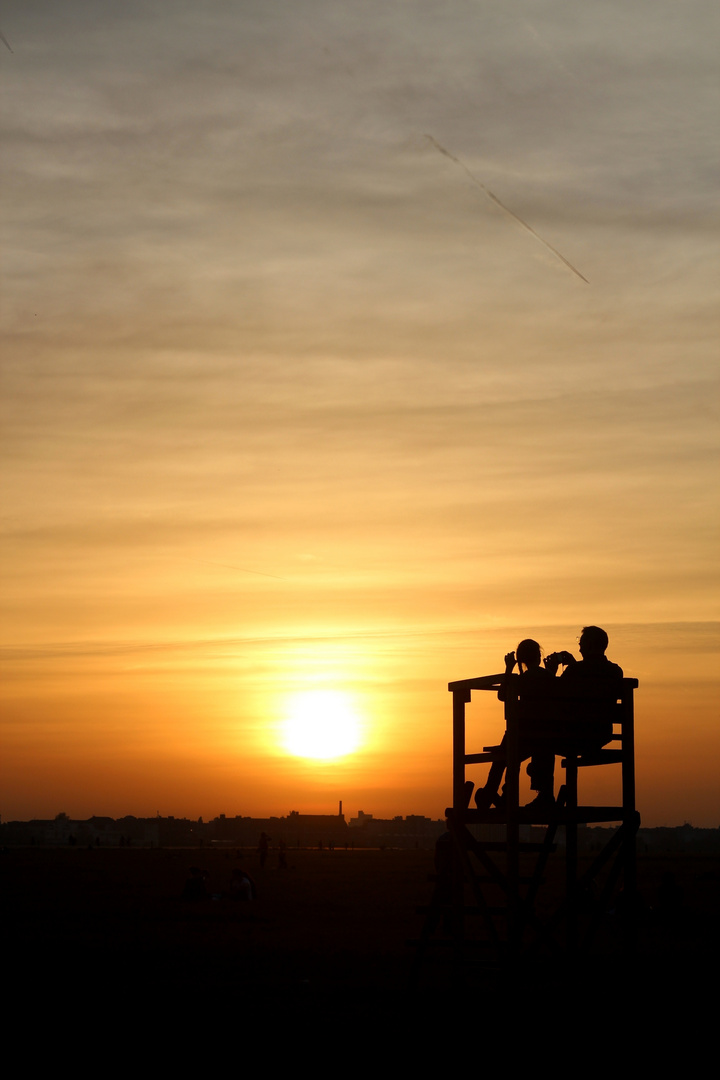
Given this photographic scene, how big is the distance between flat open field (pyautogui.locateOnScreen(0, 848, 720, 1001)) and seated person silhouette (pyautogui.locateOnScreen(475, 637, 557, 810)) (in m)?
1.88

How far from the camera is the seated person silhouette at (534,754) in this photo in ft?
43.8

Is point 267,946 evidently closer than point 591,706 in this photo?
No

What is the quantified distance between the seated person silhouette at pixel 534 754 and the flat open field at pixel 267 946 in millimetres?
1879

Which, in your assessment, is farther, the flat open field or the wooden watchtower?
the flat open field

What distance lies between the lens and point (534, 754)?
13.4 m

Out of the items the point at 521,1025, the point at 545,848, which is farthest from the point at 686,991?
the point at 521,1025

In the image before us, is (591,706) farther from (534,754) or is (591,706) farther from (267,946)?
(267,946)

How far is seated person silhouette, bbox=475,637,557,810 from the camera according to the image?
525 inches

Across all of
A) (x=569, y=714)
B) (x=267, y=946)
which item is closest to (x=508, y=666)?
(x=569, y=714)

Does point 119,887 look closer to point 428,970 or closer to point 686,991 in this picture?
point 428,970

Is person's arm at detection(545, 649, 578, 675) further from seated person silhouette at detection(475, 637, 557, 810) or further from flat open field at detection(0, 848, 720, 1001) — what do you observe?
flat open field at detection(0, 848, 720, 1001)

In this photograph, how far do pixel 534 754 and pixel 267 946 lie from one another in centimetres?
908

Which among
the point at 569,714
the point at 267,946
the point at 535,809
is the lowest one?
the point at 267,946

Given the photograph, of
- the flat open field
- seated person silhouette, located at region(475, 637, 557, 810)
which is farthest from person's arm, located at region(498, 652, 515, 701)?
the flat open field
